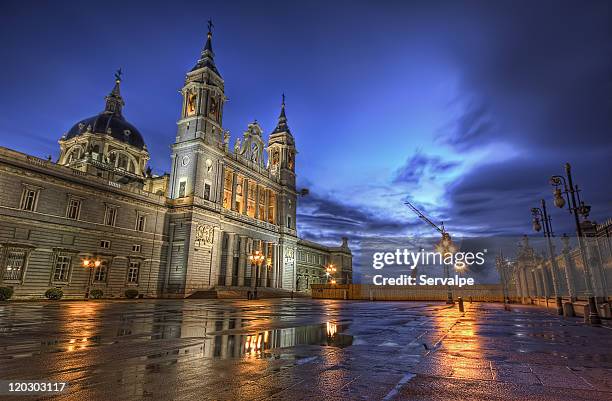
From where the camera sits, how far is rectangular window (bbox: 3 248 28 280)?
30531 millimetres

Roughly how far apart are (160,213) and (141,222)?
3087mm

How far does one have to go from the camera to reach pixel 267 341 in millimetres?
7891

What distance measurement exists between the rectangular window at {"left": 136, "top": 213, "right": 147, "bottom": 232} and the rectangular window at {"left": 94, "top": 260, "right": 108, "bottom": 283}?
5.75 metres

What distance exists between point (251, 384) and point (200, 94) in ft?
177

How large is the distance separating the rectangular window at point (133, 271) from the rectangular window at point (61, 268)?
23.4 ft

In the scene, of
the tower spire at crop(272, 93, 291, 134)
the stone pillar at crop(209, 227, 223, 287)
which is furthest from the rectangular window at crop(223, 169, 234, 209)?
the tower spire at crop(272, 93, 291, 134)

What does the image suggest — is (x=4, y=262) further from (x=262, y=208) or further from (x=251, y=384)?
(x=262, y=208)

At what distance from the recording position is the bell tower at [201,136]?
49375 millimetres

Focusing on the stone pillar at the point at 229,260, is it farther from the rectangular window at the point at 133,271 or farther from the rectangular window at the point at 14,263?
the rectangular window at the point at 14,263

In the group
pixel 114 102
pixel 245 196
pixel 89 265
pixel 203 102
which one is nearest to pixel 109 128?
pixel 114 102

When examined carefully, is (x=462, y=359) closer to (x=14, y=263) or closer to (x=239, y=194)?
(x=14, y=263)

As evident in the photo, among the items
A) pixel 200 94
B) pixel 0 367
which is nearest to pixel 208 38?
pixel 200 94

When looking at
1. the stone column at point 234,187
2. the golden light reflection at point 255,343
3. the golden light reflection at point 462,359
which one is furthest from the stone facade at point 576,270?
the stone column at point 234,187

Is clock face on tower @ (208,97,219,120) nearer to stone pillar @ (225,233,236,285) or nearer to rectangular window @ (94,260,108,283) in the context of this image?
stone pillar @ (225,233,236,285)
